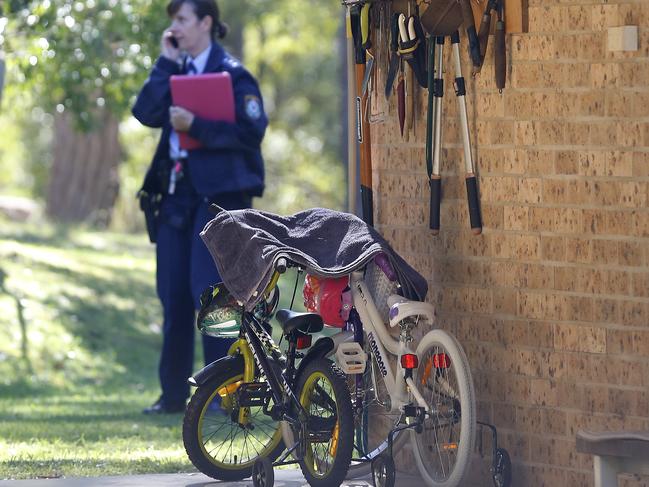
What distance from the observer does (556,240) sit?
7.28 m

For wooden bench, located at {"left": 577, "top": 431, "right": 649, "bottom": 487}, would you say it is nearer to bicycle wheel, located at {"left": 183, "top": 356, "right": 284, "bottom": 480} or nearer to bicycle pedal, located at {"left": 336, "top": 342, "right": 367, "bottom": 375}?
bicycle pedal, located at {"left": 336, "top": 342, "right": 367, "bottom": 375}

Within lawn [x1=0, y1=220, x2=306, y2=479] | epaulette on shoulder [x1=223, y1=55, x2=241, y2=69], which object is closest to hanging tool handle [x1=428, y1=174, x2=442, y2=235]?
lawn [x1=0, y1=220, x2=306, y2=479]

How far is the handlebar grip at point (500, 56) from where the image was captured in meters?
7.34

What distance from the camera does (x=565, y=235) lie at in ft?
23.8

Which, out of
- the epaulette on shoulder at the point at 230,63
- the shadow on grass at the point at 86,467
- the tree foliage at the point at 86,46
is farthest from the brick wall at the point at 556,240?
the tree foliage at the point at 86,46

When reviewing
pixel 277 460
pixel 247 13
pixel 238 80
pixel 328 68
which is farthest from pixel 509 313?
pixel 328 68

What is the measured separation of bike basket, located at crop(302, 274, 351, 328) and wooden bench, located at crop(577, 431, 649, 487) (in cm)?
161

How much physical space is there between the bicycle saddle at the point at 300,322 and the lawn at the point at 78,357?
4.47 feet

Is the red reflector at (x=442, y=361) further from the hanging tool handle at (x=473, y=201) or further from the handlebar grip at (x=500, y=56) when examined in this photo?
the handlebar grip at (x=500, y=56)

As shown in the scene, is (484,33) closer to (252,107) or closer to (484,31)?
(484,31)

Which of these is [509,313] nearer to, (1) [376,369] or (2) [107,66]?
(1) [376,369]

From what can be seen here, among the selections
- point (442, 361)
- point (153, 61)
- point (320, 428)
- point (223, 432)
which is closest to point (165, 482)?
point (223, 432)

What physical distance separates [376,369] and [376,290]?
1.14 ft

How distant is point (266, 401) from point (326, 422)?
0.48 metres
